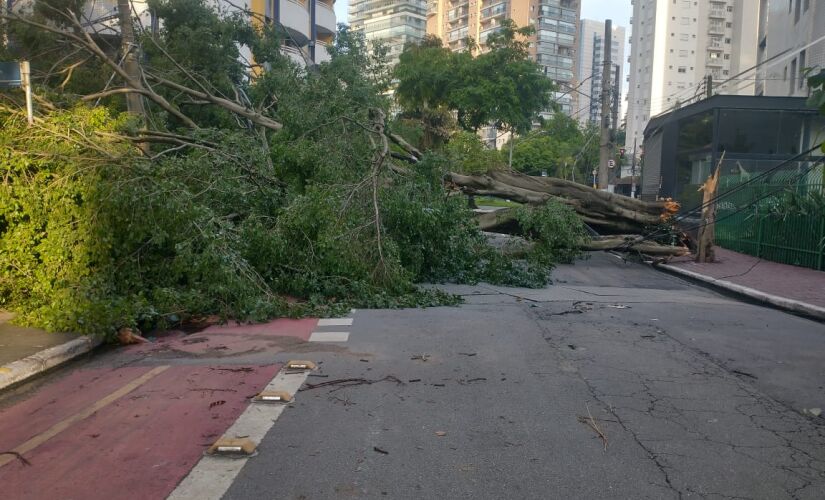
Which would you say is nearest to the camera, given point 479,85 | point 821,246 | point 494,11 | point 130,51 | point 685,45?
point 130,51

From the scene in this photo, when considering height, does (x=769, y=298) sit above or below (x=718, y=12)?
below

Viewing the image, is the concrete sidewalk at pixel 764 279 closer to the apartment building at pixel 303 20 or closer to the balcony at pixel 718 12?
the apartment building at pixel 303 20

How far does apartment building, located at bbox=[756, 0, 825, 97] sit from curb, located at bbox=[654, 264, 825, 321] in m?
11.6

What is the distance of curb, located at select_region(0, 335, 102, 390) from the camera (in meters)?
6.43

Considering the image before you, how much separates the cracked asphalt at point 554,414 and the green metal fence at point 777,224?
8.09m

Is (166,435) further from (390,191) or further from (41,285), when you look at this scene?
(390,191)

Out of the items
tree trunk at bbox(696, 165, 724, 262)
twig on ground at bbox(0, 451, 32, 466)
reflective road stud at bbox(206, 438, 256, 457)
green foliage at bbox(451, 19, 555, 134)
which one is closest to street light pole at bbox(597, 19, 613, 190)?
green foliage at bbox(451, 19, 555, 134)

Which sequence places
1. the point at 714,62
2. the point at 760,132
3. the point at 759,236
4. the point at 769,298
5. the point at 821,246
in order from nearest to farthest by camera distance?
the point at 769,298 → the point at 821,246 → the point at 759,236 → the point at 760,132 → the point at 714,62

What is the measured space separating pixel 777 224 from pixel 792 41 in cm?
1750

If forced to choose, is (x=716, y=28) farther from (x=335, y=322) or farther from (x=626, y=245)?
(x=335, y=322)

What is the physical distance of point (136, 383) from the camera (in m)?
6.33

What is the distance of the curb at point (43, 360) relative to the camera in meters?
6.43

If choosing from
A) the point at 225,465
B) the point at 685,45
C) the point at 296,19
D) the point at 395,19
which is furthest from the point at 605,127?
the point at 395,19

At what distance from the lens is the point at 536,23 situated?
10888cm
